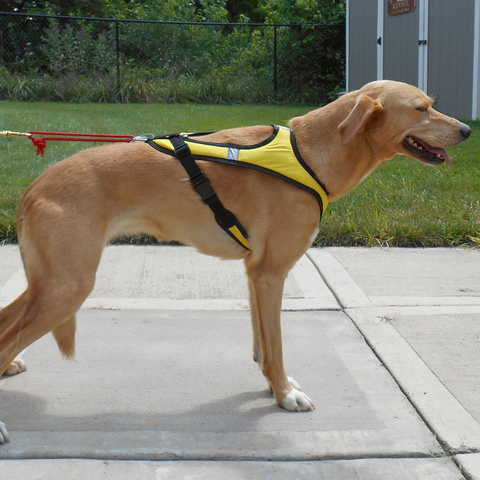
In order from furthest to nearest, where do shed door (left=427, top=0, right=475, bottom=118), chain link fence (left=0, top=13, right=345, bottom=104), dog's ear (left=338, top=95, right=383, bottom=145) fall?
chain link fence (left=0, top=13, right=345, bottom=104) < shed door (left=427, top=0, right=475, bottom=118) < dog's ear (left=338, top=95, right=383, bottom=145)

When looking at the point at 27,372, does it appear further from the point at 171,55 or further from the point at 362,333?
the point at 171,55

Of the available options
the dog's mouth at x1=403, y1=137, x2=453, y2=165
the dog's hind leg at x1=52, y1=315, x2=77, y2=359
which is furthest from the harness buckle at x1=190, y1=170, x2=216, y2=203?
the dog's mouth at x1=403, y1=137, x2=453, y2=165

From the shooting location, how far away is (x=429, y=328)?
373 cm

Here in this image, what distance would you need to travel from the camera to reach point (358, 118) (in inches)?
112

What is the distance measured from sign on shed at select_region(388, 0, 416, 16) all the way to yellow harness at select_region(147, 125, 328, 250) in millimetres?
11830

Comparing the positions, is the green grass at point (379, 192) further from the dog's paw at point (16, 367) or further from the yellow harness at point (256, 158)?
the yellow harness at point (256, 158)

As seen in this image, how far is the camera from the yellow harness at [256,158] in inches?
114

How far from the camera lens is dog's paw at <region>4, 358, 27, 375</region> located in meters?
3.15

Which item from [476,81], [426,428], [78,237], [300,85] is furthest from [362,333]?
[300,85]

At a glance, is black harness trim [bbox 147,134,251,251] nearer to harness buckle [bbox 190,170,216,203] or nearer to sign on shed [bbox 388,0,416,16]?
harness buckle [bbox 190,170,216,203]

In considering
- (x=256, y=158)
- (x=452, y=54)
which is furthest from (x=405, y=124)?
(x=452, y=54)

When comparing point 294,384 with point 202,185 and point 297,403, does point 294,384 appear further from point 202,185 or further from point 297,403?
point 202,185

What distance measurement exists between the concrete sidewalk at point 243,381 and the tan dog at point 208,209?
8.7 inches

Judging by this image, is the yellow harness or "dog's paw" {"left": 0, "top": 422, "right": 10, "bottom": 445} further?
the yellow harness
